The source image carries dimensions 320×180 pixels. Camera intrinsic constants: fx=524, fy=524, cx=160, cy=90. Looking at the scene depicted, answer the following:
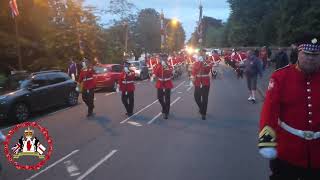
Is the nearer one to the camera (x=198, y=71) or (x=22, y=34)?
(x=198, y=71)

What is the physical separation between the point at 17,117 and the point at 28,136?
7416mm

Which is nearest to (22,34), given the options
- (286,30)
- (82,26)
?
(82,26)

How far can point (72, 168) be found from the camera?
8844 mm

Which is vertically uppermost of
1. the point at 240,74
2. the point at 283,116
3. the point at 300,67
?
the point at 300,67

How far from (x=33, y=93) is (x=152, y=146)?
7100mm

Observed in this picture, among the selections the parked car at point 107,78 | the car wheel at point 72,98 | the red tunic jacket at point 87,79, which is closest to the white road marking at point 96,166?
the red tunic jacket at point 87,79

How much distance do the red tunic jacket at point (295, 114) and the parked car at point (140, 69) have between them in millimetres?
31289

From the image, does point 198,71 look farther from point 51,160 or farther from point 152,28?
point 152,28

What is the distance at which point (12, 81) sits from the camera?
1692cm

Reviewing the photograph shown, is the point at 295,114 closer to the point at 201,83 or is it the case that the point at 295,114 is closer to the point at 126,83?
the point at 201,83

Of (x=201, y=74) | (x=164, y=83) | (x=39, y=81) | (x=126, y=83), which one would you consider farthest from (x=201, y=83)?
(x=39, y=81)

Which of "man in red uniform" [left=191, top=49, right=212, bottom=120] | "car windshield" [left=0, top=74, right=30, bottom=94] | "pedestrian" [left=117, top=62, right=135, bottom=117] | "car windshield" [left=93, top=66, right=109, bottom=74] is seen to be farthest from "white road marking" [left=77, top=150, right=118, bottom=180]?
"car windshield" [left=93, top=66, right=109, bottom=74]

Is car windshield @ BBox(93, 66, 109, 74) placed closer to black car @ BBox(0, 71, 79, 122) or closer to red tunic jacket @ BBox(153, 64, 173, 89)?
black car @ BBox(0, 71, 79, 122)

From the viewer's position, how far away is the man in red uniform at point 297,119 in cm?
440
